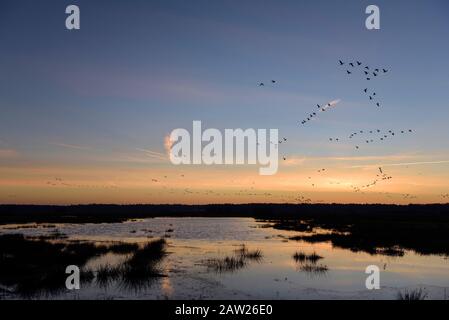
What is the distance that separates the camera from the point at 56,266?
26.4 metres

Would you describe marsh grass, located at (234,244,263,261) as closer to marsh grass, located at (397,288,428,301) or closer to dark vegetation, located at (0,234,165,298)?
dark vegetation, located at (0,234,165,298)

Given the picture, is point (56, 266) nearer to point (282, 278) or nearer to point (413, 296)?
point (282, 278)

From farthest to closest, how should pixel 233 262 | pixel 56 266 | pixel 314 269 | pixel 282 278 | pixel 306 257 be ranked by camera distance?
pixel 306 257, pixel 233 262, pixel 314 269, pixel 56 266, pixel 282 278

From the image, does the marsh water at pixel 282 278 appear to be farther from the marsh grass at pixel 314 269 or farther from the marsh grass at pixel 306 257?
the marsh grass at pixel 306 257

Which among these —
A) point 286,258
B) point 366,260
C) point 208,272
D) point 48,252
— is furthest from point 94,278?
point 366,260

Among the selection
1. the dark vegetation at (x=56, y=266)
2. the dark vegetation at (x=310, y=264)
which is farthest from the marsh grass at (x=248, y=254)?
the dark vegetation at (x=56, y=266)

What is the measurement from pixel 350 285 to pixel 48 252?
850 inches

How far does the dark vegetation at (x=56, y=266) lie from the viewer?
2111 cm

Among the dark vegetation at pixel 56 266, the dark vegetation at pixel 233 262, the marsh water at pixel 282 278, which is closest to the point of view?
the marsh water at pixel 282 278

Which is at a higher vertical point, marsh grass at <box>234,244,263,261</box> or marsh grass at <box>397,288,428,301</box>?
marsh grass at <box>397,288,428,301</box>

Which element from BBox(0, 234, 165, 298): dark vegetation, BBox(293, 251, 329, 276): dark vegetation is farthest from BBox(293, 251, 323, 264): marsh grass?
BBox(0, 234, 165, 298): dark vegetation

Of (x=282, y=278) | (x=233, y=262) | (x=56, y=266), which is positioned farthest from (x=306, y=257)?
(x=56, y=266)

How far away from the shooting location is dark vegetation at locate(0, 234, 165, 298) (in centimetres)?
2111
